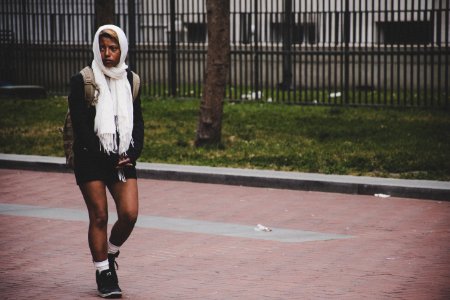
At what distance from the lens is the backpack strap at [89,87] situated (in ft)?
21.7

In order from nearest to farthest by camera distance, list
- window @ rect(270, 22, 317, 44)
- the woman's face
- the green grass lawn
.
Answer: the woman's face → the green grass lawn → window @ rect(270, 22, 317, 44)

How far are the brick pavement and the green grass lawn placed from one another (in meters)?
1.49

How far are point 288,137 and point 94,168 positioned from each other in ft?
27.7

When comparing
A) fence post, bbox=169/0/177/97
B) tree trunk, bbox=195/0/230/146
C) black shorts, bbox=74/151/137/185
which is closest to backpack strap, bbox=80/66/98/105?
black shorts, bbox=74/151/137/185

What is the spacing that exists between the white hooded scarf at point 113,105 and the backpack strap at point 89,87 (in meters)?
0.03

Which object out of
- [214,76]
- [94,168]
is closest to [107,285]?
[94,168]

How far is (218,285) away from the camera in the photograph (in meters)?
7.09

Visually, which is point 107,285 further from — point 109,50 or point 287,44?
point 287,44

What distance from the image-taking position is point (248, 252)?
325 inches

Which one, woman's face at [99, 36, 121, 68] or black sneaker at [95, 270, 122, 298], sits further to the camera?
black sneaker at [95, 270, 122, 298]

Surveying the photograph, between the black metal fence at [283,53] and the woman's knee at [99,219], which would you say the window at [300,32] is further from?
the woman's knee at [99,219]

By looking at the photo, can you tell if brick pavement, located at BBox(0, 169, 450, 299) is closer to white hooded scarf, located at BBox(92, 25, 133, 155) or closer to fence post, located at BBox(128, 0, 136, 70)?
white hooded scarf, located at BBox(92, 25, 133, 155)

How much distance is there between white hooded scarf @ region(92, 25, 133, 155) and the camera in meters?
6.61

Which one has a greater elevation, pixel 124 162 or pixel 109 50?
pixel 109 50
